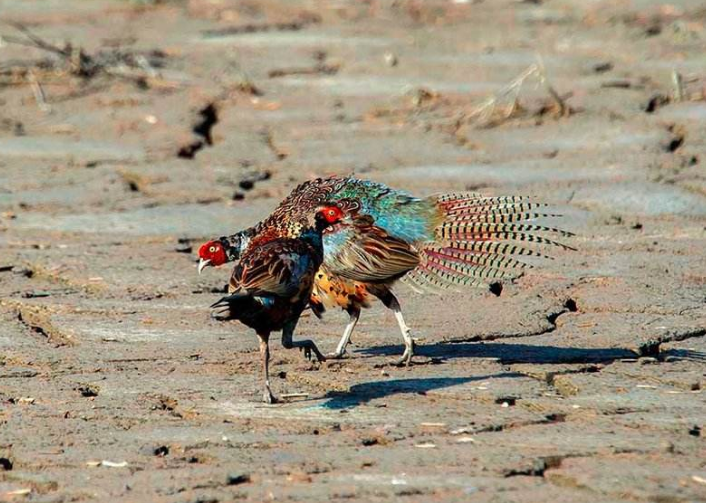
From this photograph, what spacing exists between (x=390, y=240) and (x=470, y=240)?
37 centimetres

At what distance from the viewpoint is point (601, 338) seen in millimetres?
6500

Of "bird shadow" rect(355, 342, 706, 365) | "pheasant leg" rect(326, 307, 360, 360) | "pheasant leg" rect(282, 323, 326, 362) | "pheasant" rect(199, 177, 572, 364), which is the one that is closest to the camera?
"pheasant leg" rect(282, 323, 326, 362)

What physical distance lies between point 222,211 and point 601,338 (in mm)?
2910

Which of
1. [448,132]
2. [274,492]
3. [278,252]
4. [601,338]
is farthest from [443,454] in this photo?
[448,132]

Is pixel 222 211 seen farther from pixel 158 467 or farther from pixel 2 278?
pixel 158 467

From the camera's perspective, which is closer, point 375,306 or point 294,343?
point 294,343

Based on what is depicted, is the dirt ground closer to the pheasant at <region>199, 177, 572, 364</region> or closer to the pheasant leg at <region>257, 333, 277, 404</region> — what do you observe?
the pheasant leg at <region>257, 333, 277, 404</region>

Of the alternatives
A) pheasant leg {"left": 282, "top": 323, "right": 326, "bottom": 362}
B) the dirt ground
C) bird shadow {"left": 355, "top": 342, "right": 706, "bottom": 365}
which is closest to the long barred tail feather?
the dirt ground

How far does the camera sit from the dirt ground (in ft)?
15.9

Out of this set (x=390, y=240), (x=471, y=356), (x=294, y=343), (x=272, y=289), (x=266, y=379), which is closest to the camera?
(x=266, y=379)

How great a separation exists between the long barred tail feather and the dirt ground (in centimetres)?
22

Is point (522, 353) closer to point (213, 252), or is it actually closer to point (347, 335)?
point (347, 335)

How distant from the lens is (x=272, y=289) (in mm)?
5711

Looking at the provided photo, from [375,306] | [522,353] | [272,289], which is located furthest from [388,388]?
[375,306]
